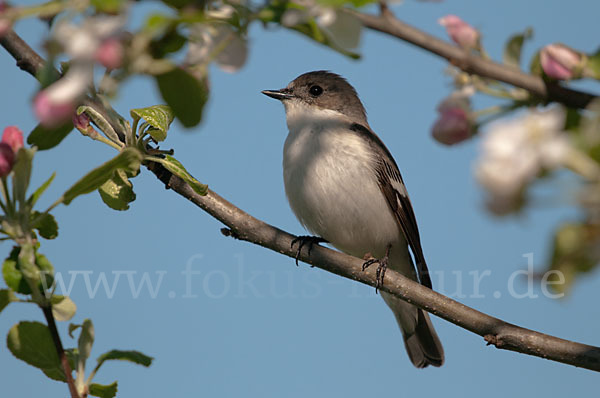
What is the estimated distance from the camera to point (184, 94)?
1296 mm

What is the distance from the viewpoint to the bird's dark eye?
22.6 ft

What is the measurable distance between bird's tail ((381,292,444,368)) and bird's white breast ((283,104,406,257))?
2.92 ft

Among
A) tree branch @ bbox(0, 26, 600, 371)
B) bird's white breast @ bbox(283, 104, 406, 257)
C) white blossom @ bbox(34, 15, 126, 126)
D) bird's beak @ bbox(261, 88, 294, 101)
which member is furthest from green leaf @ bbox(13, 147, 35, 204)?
bird's beak @ bbox(261, 88, 294, 101)

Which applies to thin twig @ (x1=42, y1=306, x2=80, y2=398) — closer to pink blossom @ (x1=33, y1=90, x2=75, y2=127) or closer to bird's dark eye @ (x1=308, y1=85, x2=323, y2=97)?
pink blossom @ (x1=33, y1=90, x2=75, y2=127)

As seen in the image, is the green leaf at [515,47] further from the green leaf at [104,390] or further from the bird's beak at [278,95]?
the bird's beak at [278,95]

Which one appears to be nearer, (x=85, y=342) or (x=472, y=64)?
→ (x=472, y=64)

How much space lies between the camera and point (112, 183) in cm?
268

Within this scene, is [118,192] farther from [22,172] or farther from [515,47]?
[515,47]

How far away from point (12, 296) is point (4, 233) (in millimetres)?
179

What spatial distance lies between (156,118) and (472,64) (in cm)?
167

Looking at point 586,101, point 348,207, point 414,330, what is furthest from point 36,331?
point 414,330

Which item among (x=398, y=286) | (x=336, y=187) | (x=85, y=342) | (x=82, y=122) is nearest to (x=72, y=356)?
(x=85, y=342)

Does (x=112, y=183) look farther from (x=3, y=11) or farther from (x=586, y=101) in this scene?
(x=586, y=101)

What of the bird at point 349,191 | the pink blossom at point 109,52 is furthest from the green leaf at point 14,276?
the bird at point 349,191
